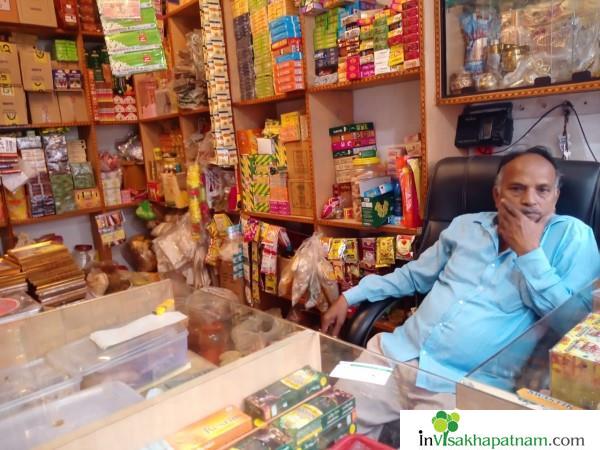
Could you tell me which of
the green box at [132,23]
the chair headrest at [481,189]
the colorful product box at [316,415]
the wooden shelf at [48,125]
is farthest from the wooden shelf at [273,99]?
the colorful product box at [316,415]

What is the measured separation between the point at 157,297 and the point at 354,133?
4.13 ft

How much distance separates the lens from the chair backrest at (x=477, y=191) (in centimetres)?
145

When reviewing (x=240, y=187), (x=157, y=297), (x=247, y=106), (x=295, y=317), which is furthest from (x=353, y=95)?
(x=157, y=297)

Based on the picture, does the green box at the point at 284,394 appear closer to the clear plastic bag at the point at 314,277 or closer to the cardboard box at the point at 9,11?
the clear plastic bag at the point at 314,277

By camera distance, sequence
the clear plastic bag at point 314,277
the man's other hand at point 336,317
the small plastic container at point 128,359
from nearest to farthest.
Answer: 1. the small plastic container at point 128,359
2. the man's other hand at point 336,317
3. the clear plastic bag at point 314,277

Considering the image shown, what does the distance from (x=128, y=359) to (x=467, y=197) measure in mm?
1280

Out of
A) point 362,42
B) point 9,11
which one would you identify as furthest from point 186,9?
point 362,42

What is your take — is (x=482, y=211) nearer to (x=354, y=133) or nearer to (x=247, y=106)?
(x=354, y=133)

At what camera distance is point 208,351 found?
1.40 m

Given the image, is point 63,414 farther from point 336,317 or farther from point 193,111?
point 193,111

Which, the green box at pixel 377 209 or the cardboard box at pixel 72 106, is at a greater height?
the cardboard box at pixel 72 106

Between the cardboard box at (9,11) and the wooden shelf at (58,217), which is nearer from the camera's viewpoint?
the cardboard box at (9,11)

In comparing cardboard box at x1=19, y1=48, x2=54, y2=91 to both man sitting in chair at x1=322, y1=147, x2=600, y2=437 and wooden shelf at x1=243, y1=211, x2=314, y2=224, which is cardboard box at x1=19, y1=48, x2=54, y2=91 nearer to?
wooden shelf at x1=243, y1=211, x2=314, y2=224

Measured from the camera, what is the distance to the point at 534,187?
1.44 m
